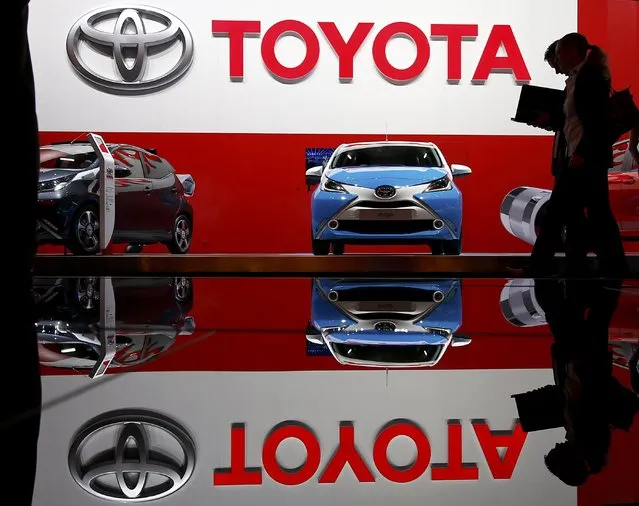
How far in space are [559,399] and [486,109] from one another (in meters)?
7.98

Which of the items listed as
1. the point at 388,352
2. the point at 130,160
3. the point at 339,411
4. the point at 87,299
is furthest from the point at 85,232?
the point at 339,411

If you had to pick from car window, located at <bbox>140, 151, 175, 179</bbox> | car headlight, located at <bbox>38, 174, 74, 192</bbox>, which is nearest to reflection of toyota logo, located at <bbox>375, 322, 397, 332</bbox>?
car headlight, located at <bbox>38, 174, 74, 192</bbox>

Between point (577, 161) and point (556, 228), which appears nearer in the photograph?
point (577, 161)

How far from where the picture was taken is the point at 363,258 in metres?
6.50

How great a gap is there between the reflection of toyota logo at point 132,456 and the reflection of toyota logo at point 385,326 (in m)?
1.28

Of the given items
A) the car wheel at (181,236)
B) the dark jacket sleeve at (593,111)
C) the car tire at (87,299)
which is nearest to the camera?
the car tire at (87,299)

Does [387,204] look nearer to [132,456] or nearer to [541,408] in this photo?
[541,408]

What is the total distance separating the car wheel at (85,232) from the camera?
6555mm

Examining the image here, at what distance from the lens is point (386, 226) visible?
6.49m

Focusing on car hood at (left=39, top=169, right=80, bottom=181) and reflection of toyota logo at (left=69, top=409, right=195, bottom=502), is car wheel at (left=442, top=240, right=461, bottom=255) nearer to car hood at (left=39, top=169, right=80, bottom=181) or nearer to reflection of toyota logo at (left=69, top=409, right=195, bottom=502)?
car hood at (left=39, top=169, right=80, bottom=181)

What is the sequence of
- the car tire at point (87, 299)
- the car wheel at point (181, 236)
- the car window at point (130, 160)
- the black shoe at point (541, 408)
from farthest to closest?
the car wheel at point (181, 236) < the car window at point (130, 160) < the car tire at point (87, 299) < the black shoe at point (541, 408)

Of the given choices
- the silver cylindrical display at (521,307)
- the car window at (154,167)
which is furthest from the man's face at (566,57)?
the car window at (154,167)

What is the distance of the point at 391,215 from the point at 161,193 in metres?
2.49

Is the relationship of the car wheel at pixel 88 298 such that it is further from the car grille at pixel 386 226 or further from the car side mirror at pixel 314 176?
the car side mirror at pixel 314 176
